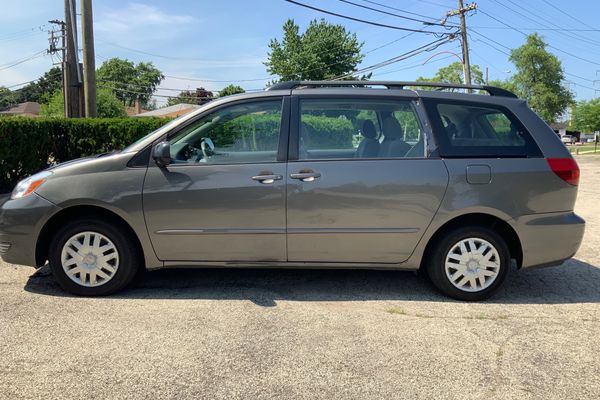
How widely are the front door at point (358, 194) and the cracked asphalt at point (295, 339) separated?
1.58 feet

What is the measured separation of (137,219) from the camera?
158 inches

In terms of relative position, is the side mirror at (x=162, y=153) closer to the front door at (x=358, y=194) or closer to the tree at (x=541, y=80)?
the front door at (x=358, y=194)

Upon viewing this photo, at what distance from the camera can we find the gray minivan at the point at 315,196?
3986 mm

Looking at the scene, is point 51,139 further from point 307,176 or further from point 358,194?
point 358,194

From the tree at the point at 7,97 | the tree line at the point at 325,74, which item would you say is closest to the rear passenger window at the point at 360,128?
the tree line at the point at 325,74

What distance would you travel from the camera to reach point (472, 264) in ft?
13.4

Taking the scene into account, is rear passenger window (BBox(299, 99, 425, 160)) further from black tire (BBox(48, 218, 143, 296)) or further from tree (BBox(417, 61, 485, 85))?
tree (BBox(417, 61, 485, 85))

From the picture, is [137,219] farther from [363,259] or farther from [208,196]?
[363,259]

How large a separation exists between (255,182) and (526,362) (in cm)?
234

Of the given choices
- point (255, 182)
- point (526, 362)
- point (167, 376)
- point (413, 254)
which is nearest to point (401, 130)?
point (413, 254)

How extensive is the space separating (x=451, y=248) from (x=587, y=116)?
5704 centimetres

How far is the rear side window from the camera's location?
13.5ft

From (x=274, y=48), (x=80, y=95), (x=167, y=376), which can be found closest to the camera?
(x=167, y=376)

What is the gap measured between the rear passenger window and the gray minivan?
0.01m
